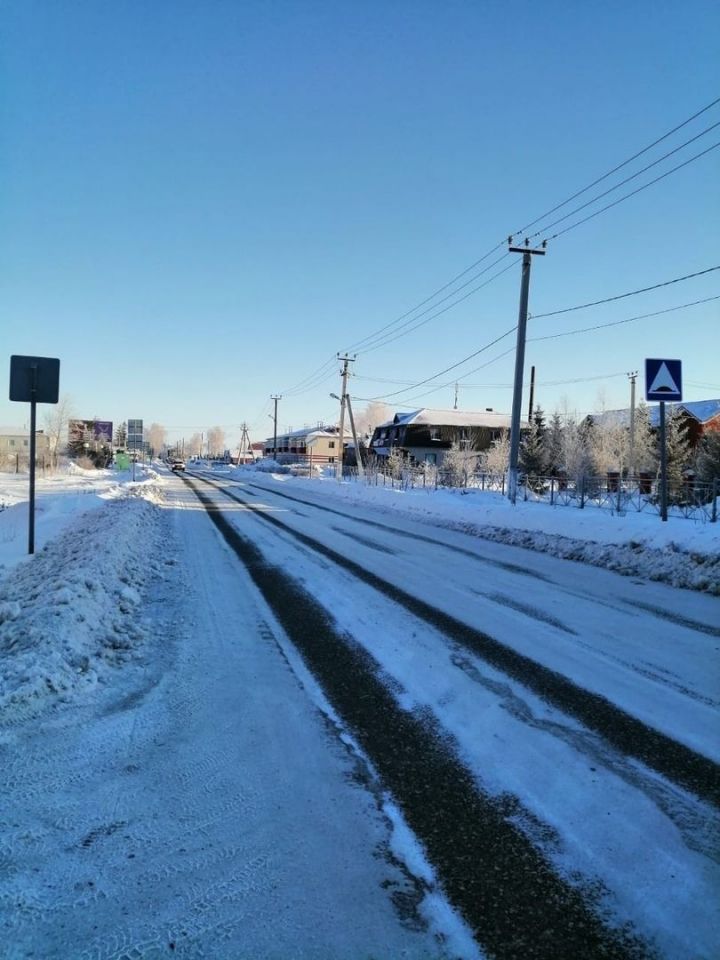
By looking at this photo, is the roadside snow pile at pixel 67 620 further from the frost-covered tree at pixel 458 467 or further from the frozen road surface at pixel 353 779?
the frost-covered tree at pixel 458 467

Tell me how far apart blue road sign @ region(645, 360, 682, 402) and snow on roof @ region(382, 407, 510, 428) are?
63.6m

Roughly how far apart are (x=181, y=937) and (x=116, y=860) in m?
0.58

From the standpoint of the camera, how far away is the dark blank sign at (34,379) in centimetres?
1026

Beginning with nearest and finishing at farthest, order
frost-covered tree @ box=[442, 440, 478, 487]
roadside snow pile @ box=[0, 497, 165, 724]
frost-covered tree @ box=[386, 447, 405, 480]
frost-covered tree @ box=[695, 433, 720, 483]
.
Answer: roadside snow pile @ box=[0, 497, 165, 724]
frost-covered tree @ box=[442, 440, 478, 487]
frost-covered tree @ box=[695, 433, 720, 483]
frost-covered tree @ box=[386, 447, 405, 480]

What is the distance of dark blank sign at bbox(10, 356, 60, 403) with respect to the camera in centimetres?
→ 1026

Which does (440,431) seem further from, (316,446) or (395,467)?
(316,446)

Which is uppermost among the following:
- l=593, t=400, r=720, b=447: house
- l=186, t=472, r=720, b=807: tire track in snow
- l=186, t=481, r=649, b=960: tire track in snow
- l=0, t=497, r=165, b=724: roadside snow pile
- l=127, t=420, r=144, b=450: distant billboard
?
l=593, t=400, r=720, b=447: house

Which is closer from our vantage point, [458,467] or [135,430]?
[458,467]

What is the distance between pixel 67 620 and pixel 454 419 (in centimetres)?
7428

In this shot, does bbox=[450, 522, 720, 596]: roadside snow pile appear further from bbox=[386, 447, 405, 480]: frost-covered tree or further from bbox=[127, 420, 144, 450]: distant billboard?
bbox=[127, 420, 144, 450]: distant billboard

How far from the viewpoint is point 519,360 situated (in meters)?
21.0

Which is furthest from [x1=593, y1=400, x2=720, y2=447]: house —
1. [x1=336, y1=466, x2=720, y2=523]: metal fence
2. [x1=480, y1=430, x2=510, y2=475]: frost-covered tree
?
[x1=336, y1=466, x2=720, y2=523]: metal fence

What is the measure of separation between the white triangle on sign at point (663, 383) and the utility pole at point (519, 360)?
853cm

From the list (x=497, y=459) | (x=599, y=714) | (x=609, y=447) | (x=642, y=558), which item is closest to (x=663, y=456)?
(x=642, y=558)
